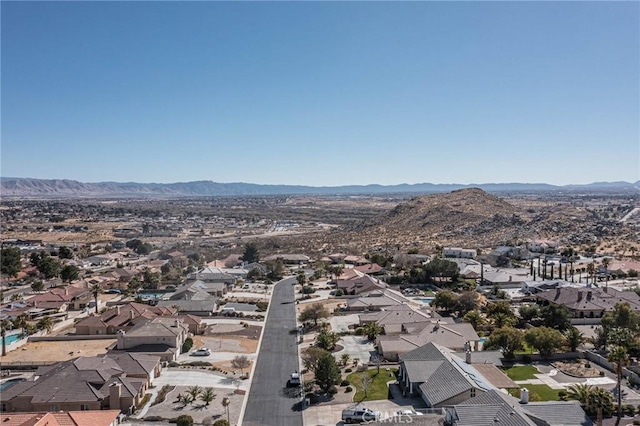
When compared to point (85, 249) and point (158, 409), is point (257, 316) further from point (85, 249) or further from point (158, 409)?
point (85, 249)

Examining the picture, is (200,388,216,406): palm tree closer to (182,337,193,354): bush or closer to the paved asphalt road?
the paved asphalt road

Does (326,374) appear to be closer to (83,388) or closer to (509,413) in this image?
(509,413)

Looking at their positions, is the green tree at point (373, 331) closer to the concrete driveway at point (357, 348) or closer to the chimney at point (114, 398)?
the concrete driveway at point (357, 348)

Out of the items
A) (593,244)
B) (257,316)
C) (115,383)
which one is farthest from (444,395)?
(593,244)

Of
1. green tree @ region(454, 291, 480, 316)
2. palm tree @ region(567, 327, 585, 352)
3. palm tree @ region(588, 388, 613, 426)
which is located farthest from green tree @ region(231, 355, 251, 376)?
palm tree @ region(567, 327, 585, 352)

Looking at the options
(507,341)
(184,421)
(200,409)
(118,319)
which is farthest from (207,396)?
(507,341)

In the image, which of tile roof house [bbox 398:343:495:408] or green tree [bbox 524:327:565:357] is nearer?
tile roof house [bbox 398:343:495:408]

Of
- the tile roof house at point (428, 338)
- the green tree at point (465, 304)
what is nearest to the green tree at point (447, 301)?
the green tree at point (465, 304)
